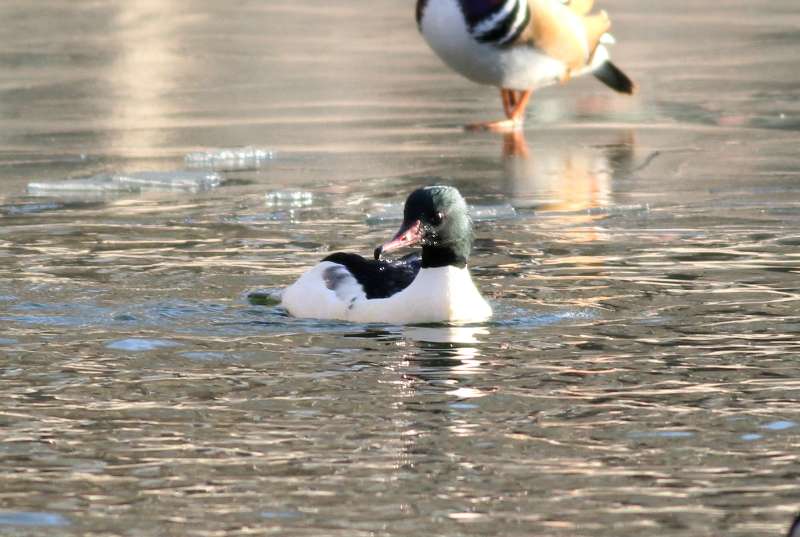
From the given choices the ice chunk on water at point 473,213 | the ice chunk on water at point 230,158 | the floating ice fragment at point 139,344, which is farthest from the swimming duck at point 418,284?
the ice chunk on water at point 230,158

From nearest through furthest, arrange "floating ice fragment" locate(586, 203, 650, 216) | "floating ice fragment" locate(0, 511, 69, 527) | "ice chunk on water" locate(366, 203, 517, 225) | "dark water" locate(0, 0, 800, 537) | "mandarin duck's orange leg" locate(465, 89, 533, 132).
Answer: "floating ice fragment" locate(0, 511, 69, 527), "dark water" locate(0, 0, 800, 537), "ice chunk on water" locate(366, 203, 517, 225), "floating ice fragment" locate(586, 203, 650, 216), "mandarin duck's orange leg" locate(465, 89, 533, 132)

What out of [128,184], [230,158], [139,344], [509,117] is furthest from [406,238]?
[509,117]

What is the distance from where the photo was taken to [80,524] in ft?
18.1

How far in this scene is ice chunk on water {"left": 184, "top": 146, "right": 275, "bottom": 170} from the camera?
13.6 m

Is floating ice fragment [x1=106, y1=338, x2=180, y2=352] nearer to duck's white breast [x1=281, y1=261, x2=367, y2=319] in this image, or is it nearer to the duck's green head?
duck's white breast [x1=281, y1=261, x2=367, y2=319]

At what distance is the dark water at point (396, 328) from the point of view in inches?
228

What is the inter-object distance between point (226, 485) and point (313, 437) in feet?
Result: 2.10

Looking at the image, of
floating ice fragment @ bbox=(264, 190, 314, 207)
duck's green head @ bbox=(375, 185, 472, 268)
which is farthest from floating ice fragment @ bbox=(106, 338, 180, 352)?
floating ice fragment @ bbox=(264, 190, 314, 207)

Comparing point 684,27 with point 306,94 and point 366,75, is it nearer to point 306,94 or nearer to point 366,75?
point 366,75

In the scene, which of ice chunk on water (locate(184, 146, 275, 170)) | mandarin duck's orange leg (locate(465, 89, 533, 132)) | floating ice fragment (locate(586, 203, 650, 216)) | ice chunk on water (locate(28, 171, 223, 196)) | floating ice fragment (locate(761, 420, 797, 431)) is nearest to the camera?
floating ice fragment (locate(761, 420, 797, 431))

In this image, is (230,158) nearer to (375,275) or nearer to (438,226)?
(375,275)

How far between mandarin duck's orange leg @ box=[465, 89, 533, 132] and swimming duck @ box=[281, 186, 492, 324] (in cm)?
674

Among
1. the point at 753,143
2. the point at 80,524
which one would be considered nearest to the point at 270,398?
the point at 80,524

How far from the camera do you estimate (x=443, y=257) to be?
8594 millimetres
